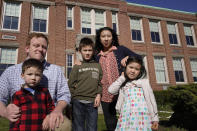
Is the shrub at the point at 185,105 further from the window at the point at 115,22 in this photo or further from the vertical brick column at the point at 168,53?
the vertical brick column at the point at 168,53

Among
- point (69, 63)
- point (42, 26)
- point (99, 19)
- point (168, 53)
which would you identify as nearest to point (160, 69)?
point (168, 53)

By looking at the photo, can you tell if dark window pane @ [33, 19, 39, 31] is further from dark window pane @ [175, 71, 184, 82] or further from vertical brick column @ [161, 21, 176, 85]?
dark window pane @ [175, 71, 184, 82]

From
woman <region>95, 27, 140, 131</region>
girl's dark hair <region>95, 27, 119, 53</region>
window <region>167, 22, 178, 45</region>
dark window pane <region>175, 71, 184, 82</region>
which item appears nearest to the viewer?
woman <region>95, 27, 140, 131</region>

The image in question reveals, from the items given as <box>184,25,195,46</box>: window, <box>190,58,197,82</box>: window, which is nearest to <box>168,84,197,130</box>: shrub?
<box>190,58,197,82</box>: window

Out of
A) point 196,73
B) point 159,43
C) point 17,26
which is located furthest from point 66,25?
point 196,73

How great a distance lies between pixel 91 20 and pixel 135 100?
11.9 metres

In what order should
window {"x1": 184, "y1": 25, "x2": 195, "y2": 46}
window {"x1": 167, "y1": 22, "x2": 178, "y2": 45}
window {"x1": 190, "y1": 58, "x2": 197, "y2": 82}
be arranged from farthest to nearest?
window {"x1": 184, "y1": 25, "x2": 195, "y2": 46}
window {"x1": 167, "y1": 22, "x2": 178, "y2": 45}
window {"x1": 190, "y1": 58, "x2": 197, "y2": 82}

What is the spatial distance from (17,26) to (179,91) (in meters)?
12.1

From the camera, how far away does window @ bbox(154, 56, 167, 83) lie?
15092 millimetres

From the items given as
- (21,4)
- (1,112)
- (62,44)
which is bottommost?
(1,112)

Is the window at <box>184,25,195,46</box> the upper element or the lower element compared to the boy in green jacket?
upper

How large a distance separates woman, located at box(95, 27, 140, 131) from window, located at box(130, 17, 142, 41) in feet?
41.4

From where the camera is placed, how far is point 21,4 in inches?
476

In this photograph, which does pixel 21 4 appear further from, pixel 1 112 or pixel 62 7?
pixel 1 112
